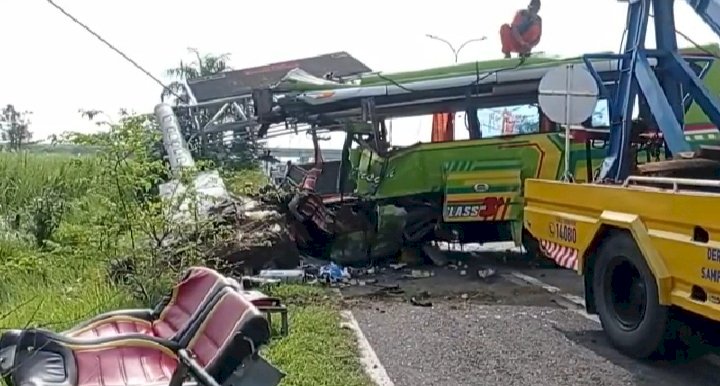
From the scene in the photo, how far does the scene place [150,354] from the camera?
4.91 metres

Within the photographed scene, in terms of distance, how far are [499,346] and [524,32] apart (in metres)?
6.09

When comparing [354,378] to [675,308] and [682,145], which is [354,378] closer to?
[675,308]

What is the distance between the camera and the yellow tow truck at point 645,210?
17.1 feet

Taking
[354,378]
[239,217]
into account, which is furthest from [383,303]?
[354,378]

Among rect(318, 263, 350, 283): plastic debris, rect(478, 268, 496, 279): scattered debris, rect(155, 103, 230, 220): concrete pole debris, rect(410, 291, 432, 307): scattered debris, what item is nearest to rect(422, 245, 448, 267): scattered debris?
rect(478, 268, 496, 279): scattered debris

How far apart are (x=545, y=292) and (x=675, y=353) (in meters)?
3.04

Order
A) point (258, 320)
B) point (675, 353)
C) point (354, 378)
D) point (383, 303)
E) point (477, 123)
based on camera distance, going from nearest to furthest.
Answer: point (258, 320) < point (354, 378) < point (675, 353) < point (383, 303) < point (477, 123)

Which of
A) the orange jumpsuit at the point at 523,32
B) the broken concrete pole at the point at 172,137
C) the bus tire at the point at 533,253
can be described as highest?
the orange jumpsuit at the point at 523,32

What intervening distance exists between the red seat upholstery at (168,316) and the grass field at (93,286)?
800mm

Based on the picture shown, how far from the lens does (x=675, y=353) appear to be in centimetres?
604

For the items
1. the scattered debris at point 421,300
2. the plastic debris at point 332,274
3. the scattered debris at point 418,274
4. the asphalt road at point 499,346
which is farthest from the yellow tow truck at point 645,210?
Answer: the plastic debris at point 332,274

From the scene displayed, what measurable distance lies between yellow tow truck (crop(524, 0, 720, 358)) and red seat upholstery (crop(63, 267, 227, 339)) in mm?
2767

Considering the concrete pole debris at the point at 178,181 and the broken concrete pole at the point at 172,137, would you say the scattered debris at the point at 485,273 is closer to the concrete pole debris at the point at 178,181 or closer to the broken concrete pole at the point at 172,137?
the concrete pole debris at the point at 178,181

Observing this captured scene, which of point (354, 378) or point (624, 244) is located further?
point (624, 244)
